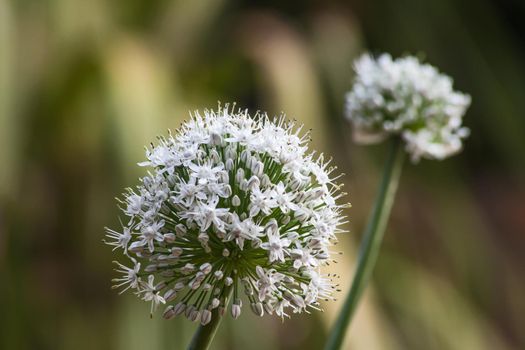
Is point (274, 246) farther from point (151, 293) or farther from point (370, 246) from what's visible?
point (370, 246)

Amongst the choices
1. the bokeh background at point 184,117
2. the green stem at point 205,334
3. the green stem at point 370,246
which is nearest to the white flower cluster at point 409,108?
the green stem at point 370,246

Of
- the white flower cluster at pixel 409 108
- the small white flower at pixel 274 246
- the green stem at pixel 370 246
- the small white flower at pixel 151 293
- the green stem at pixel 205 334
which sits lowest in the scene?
the green stem at pixel 205 334

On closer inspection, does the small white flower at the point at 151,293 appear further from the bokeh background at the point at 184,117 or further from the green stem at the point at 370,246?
the bokeh background at the point at 184,117

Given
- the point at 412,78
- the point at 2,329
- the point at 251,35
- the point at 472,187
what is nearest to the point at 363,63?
the point at 412,78

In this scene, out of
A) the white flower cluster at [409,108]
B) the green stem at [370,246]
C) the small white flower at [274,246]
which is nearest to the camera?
the small white flower at [274,246]

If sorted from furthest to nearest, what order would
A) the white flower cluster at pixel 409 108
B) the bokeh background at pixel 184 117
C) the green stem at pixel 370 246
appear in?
the bokeh background at pixel 184 117 → the white flower cluster at pixel 409 108 → the green stem at pixel 370 246

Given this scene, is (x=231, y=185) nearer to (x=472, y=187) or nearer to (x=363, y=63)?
(x=363, y=63)

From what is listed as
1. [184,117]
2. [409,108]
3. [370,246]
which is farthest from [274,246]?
[184,117]

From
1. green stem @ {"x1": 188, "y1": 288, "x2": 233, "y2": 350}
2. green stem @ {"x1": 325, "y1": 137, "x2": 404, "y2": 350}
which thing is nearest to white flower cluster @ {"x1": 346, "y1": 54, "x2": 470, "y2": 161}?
green stem @ {"x1": 325, "y1": 137, "x2": 404, "y2": 350}
